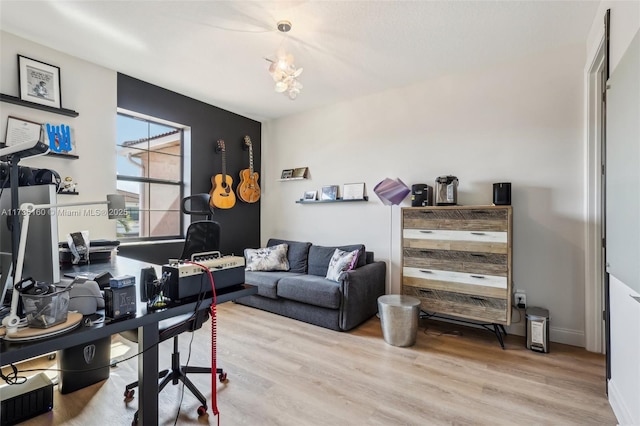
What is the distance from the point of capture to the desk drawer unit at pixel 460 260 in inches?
103

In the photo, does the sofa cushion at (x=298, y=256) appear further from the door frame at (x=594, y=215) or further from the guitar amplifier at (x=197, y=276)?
the door frame at (x=594, y=215)

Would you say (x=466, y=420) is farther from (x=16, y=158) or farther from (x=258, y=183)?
(x=258, y=183)

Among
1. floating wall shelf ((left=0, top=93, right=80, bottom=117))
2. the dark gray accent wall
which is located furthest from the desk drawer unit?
floating wall shelf ((left=0, top=93, right=80, bottom=117))

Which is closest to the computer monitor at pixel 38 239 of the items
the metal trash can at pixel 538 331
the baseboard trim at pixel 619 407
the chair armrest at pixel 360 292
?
the chair armrest at pixel 360 292

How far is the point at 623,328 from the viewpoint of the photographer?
1672 millimetres

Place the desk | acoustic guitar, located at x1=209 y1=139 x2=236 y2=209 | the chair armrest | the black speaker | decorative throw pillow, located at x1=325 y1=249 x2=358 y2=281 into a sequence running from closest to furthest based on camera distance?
the desk → the chair armrest → the black speaker → decorative throw pillow, located at x1=325 y1=249 x2=358 y2=281 → acoustic guitar, located at x1=209 y1=139 x2=236 y2=209

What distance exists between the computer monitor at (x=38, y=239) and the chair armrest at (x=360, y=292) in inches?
91.8

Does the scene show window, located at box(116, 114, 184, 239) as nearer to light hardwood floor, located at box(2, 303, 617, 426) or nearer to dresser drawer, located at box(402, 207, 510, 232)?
light hardwood floor, located at box(2, 303, 617, 426)

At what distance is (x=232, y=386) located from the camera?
79.5 inches

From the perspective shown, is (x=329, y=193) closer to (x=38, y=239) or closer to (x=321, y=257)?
(x=321, y=257)

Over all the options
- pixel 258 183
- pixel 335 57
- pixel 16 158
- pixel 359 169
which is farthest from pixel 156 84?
pixel 16 158

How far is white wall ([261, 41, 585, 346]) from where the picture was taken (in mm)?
2672

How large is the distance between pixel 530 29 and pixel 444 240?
1888mm

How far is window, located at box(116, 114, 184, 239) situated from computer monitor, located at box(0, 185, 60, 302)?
8.25 ft
